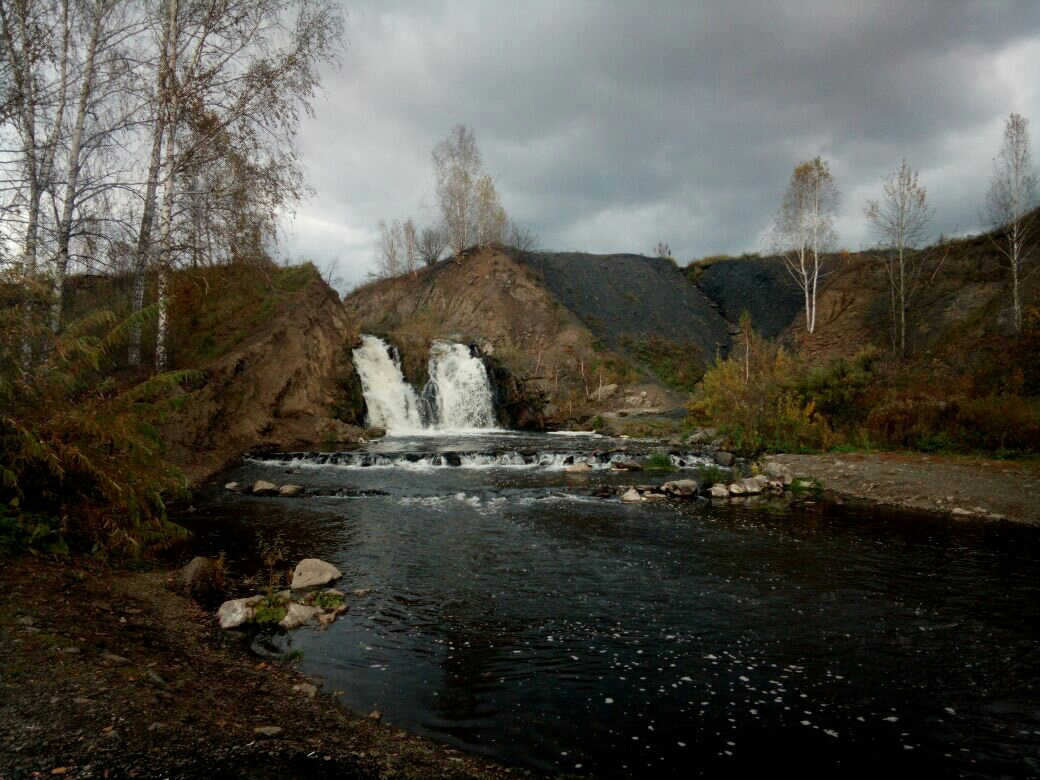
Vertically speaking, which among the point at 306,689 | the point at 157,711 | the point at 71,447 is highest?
the point at 71,447

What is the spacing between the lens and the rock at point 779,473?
15281 mm

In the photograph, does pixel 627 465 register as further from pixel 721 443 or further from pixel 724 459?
pixel 721 443

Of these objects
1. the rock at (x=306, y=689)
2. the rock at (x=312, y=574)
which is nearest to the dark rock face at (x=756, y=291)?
the rock at (x=312, y=574)

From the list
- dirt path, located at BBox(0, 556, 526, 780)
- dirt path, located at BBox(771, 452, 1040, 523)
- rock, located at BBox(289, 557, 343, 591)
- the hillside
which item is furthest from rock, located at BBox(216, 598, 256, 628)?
the hillside

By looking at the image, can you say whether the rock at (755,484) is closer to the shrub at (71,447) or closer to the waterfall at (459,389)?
the shrub at (71,447)

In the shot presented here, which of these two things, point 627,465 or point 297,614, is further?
point 627,465

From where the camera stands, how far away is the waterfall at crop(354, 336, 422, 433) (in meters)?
29.2

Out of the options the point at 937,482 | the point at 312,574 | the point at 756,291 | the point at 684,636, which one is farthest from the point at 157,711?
the point at 756,291

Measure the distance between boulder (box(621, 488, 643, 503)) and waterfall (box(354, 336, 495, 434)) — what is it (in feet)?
56.4

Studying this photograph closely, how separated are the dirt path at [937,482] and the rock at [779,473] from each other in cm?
78

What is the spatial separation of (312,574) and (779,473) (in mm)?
12454

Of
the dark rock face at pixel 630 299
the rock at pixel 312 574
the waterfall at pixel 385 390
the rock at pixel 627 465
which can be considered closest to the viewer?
the rock at pixel 312 574

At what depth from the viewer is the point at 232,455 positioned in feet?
62.4

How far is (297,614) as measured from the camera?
629 cm
